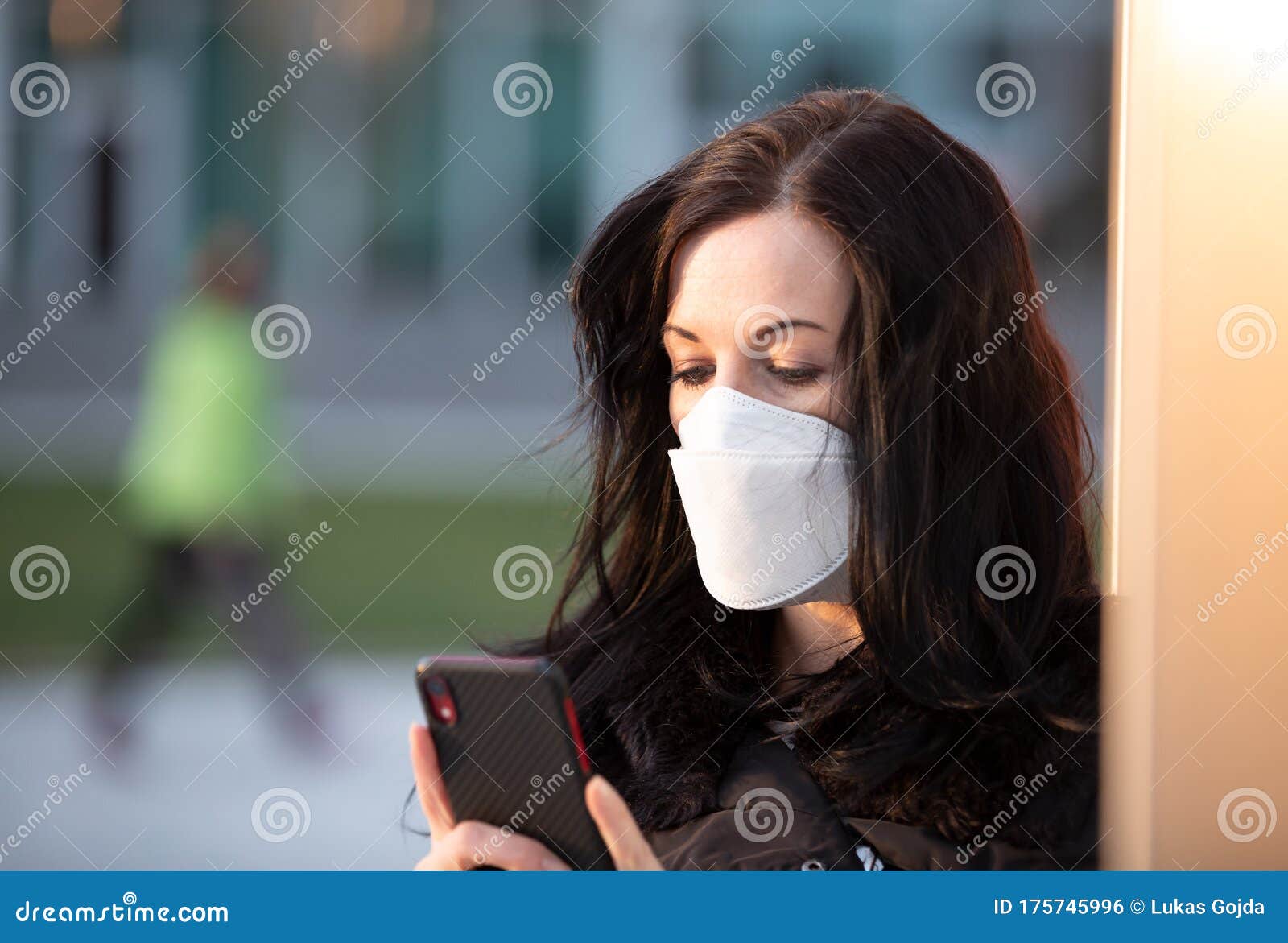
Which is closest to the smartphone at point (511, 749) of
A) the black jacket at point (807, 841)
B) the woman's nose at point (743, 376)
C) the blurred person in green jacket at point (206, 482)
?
the black jacket at point (807, 841)

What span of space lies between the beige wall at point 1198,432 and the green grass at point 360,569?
3.37 ft

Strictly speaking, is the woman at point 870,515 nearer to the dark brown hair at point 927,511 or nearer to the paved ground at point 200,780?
the dark brown hair at point 927,511

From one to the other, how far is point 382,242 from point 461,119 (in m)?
0.35

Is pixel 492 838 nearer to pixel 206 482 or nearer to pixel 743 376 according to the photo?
pixel 743 376

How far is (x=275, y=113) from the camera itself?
9.15 ft

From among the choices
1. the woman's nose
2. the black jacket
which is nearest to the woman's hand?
the black jacket

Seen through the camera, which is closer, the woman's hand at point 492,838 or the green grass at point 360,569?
the woman's hand at point 492,838

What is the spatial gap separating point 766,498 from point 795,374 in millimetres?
183

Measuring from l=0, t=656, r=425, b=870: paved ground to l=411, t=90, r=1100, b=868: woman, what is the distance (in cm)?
79

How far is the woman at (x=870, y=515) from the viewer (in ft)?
5.64

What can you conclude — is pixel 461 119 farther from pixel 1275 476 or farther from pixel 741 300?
pixel 1275 476

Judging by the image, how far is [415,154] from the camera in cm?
300

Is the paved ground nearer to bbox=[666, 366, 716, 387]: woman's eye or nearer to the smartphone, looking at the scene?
the smartphone
